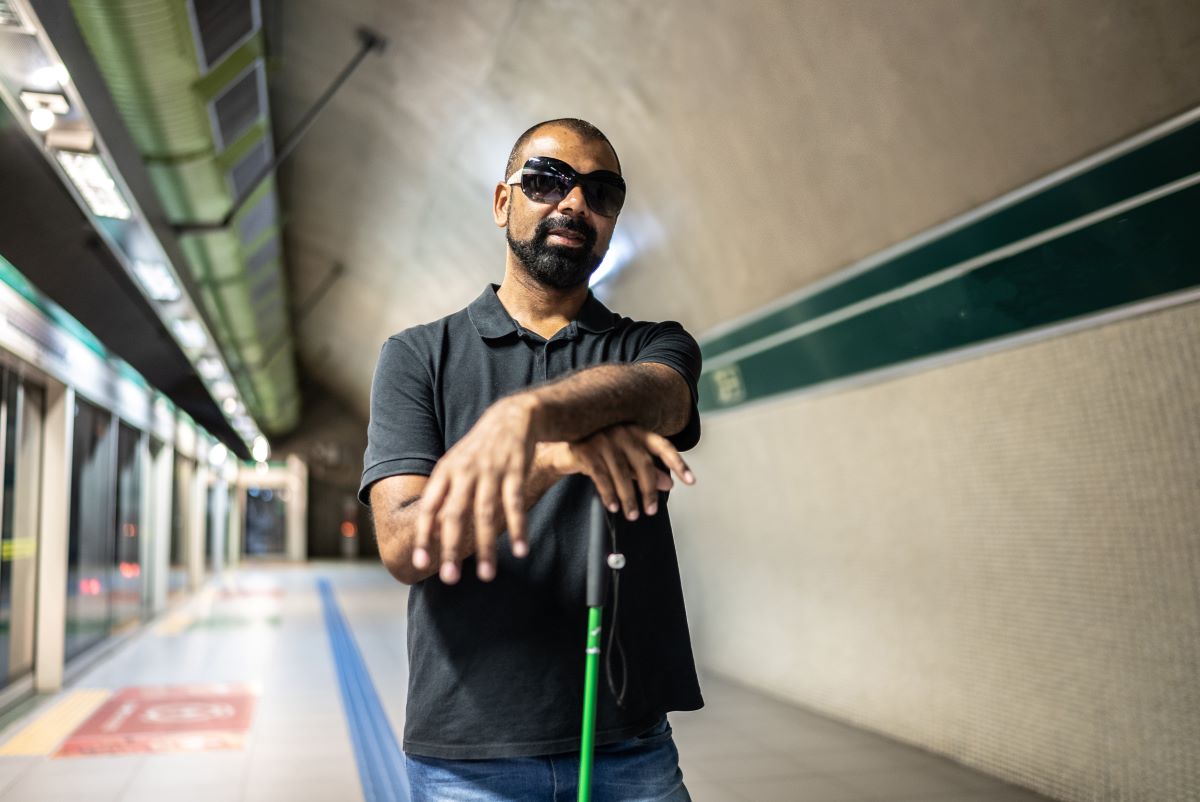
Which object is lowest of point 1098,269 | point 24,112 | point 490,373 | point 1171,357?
point 490,373

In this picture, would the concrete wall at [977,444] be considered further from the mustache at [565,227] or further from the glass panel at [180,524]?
the glass panel at [180,524]

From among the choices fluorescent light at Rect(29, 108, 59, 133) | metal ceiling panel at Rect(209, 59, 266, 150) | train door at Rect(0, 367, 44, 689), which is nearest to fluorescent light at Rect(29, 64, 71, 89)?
fluorescent light at Rect(29, 108, 59, 133)

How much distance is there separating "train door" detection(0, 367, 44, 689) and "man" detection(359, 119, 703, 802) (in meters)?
5.68

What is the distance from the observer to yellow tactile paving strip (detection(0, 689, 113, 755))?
5.21 meters

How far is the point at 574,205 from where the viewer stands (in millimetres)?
1221

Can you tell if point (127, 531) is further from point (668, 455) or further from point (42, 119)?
point (668, 455)

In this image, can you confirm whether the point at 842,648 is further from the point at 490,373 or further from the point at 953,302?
the point at 490,373

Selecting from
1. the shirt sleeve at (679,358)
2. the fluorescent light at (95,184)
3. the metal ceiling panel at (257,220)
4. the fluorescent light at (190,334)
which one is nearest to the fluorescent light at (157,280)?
the fluorescent light at (190,334)

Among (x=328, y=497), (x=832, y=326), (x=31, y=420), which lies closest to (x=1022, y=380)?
(x=832, y=326)

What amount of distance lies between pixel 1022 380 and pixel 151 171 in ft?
18.5

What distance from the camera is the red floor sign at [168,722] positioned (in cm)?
516

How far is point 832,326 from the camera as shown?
5254mm

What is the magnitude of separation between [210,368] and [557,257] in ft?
35.3

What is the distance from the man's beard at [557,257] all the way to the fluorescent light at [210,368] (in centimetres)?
991
